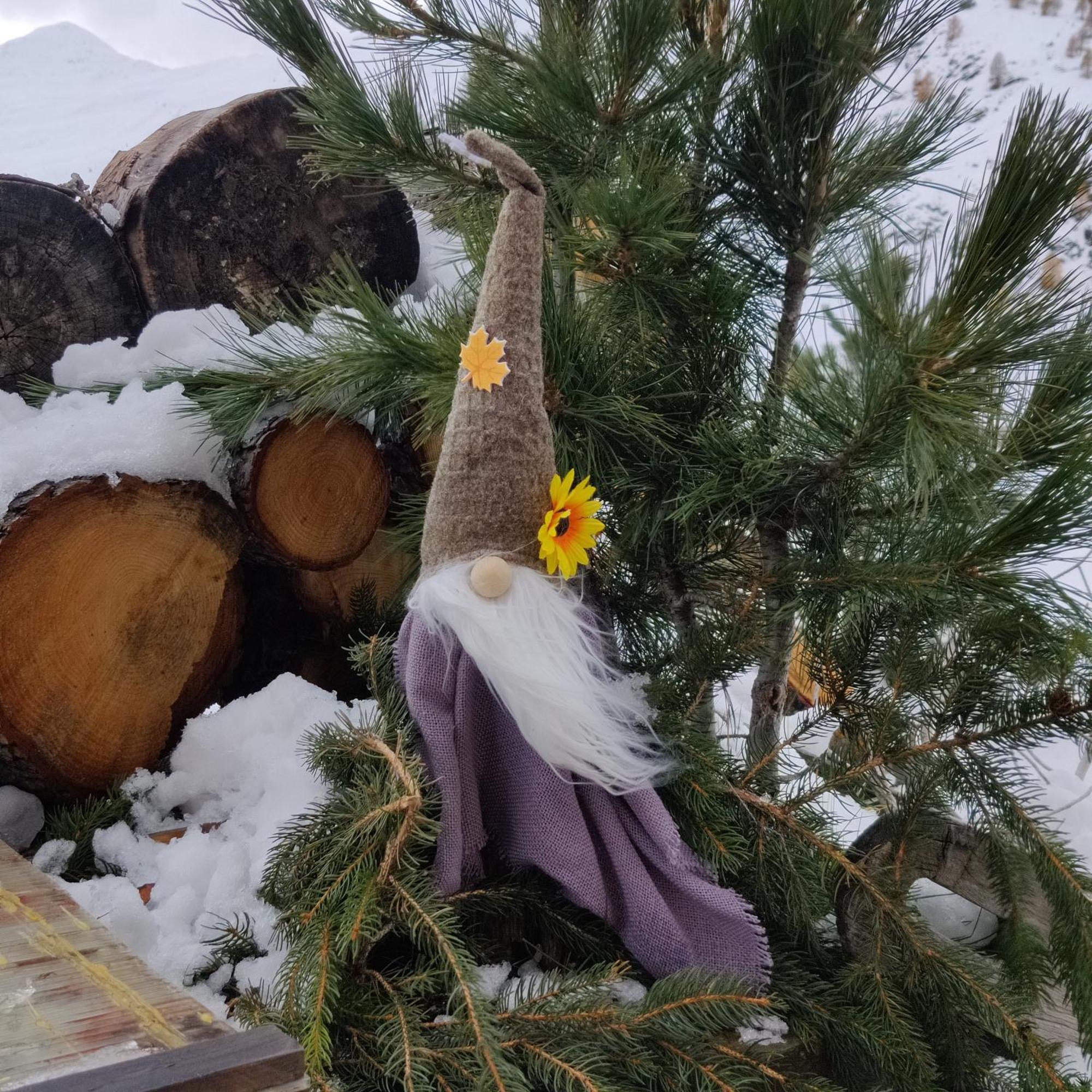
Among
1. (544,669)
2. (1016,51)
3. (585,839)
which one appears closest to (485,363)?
(544,669)

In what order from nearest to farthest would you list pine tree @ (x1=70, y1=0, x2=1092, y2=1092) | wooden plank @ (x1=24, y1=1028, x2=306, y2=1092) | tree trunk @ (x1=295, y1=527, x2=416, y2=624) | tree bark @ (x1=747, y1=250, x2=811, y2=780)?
wooden plank @ (x1=24, y1=1028, x2=306, y2=1092) < pine tree @ (x1=70, y1=0, x2=1092, y2=1092) < tree bark @ (x1=747, y1=250, x2=811, y2=780) < tree trunk @ (x1=295, y1=527, x2=416, y2=624)

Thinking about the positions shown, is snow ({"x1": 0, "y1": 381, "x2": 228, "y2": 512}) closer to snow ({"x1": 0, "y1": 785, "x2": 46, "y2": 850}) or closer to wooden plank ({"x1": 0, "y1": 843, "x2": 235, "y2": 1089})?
snow ({"x1": 0, "y1": 785, "x2": 46, "y2": 850})

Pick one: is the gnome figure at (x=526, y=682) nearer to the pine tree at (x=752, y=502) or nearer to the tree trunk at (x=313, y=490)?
the pine tree at (x=752, y=502)

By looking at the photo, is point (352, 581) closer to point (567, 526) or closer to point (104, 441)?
point (104, 441)

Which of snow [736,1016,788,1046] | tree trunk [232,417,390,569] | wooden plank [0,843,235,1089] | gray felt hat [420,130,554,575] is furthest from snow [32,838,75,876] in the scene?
snow [736,1016,788,1046]

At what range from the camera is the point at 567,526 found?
64 cm

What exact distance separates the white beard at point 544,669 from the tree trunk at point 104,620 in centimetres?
28

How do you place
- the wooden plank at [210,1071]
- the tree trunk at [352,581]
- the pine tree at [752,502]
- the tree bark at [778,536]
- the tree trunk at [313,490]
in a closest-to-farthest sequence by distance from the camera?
1. the wooden plank at [210,1071]
2. the pine tree at [752,502]
3. the tree bark at [778,536]
4. the tree trunk at [313,490]
5. the tree trunk at [352,581]

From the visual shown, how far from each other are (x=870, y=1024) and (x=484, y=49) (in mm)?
759

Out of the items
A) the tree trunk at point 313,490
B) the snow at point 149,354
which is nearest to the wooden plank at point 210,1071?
the tree trunk at point 313,490

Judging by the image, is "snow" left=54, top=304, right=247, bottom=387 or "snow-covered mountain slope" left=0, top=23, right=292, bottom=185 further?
"snow-covered mountain slope" left=0, top=23, right=292, bottom=185

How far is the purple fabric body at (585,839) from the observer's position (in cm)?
66

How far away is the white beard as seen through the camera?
625mm

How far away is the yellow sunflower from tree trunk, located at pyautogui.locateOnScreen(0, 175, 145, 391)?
523mm
